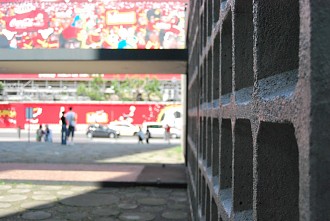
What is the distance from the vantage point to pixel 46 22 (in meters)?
8.54

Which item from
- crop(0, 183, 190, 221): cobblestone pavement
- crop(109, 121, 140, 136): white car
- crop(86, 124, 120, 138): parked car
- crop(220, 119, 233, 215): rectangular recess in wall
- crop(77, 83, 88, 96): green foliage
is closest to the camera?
crop(220, 119, 233, 215): rectangular recess in wall

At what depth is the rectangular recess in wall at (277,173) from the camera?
826mm

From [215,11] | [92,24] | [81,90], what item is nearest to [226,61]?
[215,11]

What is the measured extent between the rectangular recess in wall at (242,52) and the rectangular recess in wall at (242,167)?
0.33ft

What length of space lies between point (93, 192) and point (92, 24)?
3.93 m

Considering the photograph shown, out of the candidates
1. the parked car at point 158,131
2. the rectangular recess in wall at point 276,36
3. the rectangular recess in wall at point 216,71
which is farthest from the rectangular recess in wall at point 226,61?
the parked car at point 158,131

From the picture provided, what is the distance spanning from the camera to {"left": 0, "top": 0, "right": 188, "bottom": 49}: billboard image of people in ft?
26.5

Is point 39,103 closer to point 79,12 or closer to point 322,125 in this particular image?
point 79,12

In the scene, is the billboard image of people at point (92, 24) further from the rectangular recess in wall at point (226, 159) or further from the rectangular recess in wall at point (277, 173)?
the rectangular recess in wall at point (277, 173)

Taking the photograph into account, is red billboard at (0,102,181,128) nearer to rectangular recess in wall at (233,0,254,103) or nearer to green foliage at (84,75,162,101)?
green foliage at (84,75,162,101)

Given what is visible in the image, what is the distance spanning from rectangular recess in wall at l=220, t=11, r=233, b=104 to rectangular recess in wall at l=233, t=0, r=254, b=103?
0.24 meters

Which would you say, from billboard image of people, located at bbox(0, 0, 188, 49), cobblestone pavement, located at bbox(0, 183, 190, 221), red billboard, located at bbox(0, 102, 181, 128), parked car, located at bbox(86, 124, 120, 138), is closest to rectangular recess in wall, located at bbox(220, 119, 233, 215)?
cobblestone pavement, located at bbox(0, 183, 190, 221)

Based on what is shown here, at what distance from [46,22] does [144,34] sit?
216cm

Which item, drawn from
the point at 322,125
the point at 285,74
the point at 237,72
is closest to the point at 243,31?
the point at 237,72
